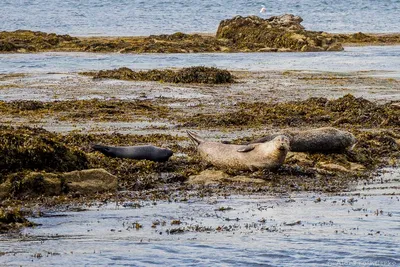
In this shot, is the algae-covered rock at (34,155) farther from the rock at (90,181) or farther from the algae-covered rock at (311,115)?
the algae-covered rock at (311,115)

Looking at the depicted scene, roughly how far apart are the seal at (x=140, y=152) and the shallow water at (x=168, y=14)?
30975 millimetres

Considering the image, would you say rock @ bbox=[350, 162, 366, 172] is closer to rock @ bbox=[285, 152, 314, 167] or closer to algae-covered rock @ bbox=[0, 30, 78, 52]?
rock @ bbox=[285, 152, 314, 167]

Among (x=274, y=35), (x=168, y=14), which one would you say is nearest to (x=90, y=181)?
(x=274, y=35)

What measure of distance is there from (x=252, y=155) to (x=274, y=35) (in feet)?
72.4

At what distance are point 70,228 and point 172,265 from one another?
1351 millimetres

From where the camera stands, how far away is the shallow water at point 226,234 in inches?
281

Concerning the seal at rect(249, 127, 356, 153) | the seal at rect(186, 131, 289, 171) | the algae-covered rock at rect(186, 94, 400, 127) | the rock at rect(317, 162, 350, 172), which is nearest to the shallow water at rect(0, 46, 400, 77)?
the algae-covered rock at rect(186, 94, 400, 127)

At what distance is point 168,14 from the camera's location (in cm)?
5850

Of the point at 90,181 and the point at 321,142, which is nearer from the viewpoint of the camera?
the point at 90,181

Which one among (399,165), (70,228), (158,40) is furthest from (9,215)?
(158,40)

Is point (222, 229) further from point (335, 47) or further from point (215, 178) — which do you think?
point (335, 47)

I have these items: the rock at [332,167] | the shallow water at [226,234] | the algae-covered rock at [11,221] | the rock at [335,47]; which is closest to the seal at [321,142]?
the rock at [332,167]

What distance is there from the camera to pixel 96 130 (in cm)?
1367

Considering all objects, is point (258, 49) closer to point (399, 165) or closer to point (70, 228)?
point (399, 165)
